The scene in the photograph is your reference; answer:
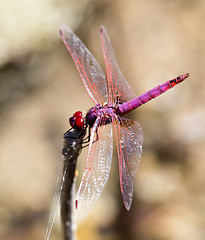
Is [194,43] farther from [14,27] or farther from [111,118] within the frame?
[111,118]

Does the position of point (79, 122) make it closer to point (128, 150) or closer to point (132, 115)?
point (128, 150)

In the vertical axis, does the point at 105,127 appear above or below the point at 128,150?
above

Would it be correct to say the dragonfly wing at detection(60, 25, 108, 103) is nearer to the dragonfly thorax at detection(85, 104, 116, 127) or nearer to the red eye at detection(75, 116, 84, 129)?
the dragonfly thorax at detection(85, 104, 116, 127)

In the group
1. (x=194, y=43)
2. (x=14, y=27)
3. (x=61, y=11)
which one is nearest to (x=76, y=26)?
(x=61, y=11)

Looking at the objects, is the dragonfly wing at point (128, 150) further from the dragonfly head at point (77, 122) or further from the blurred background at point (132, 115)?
the blurred background at point (132, 115)

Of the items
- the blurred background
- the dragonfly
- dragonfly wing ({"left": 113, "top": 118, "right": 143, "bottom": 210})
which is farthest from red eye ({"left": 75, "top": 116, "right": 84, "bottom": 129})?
the blurred background

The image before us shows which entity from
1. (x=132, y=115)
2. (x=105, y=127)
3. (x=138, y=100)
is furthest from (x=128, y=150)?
(x=132, y=115)
